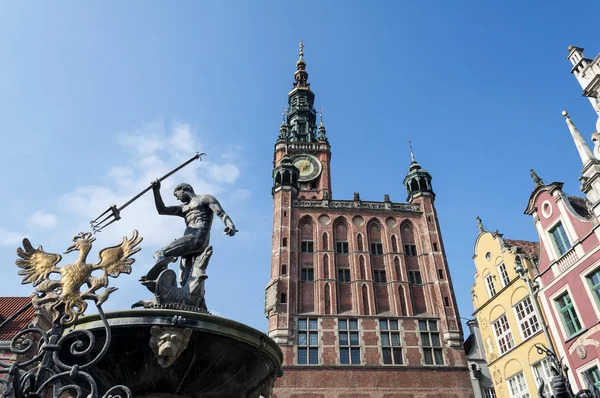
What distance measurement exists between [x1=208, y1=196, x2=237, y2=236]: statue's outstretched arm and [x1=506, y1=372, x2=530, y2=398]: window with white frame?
16.0 m

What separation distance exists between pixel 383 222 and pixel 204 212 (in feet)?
78.9

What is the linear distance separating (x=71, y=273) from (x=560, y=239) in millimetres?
17010

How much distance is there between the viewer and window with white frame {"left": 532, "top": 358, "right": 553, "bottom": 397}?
16125 millimetres

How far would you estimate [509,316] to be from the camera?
1902cm

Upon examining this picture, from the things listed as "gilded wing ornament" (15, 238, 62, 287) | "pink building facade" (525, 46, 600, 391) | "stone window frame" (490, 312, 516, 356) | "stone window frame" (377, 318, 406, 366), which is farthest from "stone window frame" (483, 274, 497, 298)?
"gilded wing ornament" (15, 238, 62, 287)

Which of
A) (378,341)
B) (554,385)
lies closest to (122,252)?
(554,385)

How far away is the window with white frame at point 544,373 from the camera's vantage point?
52.9 ft

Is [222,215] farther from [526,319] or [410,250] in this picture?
[410,250]

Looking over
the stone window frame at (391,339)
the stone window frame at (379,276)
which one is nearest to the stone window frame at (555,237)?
the stone window frame at (391,339)

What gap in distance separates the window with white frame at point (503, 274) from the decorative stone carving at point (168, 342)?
17.8 m

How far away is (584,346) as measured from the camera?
47.3ft

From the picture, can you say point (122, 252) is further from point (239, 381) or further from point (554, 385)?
point (554, 385)

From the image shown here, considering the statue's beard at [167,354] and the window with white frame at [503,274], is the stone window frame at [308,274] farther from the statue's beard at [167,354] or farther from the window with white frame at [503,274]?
the statue's beard at [167,354]

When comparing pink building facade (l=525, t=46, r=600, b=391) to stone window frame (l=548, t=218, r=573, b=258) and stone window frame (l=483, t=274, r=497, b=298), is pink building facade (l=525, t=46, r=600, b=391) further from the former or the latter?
stone window frame (l=483, t=274, r=497, b=298)
